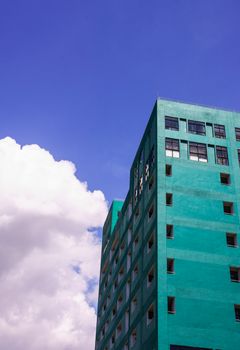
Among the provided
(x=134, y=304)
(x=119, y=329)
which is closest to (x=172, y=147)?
(x=134, y=304)

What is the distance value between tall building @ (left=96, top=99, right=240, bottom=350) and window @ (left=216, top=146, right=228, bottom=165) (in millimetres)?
129

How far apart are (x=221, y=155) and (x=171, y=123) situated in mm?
7807

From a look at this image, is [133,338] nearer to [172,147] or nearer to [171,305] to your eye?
[171,305]

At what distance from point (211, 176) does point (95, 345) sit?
137 feet

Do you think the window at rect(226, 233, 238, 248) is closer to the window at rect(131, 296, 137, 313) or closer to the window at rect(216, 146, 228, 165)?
the window at rect(216, 146, 228, 165)

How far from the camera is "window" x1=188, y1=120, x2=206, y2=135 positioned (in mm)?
64125

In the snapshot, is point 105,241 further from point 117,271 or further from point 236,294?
point 236,294

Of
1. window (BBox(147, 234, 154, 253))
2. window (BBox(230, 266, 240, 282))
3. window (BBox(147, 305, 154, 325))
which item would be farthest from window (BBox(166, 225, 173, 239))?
window (BBox(147, 305, 154, 325))

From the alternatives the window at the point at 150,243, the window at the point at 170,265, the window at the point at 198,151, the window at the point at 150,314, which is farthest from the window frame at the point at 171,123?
the window at the point at 150,314

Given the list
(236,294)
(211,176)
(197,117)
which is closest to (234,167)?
(211,176)

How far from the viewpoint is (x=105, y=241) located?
3644 inches

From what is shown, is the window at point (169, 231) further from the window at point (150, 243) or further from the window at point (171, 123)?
the window at point (171, 123)

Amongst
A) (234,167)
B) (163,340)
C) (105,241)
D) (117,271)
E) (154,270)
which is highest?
(105,241)

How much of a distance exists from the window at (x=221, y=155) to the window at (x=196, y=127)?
3.10 meters
